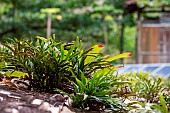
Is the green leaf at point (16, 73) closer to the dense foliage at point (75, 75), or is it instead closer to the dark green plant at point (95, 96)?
the dense foliage at point (75, 75)

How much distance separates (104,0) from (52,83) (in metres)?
9.44

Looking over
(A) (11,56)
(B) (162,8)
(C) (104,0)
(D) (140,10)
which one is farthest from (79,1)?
(A) (11,56)

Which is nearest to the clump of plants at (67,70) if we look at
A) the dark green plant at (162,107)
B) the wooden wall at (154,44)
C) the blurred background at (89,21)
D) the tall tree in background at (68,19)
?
the dark green plant at (162,107)

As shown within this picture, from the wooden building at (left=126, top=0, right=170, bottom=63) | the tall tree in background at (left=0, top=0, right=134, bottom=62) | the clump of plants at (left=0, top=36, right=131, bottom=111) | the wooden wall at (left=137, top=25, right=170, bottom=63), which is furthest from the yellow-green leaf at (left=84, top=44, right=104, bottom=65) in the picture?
the wooden wall at (left=137, top=25, right=170, bottom=63)

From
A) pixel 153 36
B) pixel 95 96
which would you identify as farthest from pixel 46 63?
pixel 153 36

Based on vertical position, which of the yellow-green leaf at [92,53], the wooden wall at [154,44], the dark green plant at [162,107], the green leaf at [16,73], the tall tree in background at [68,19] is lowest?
the dark green plant at [162,107]

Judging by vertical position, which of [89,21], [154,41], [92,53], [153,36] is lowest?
[92,53]

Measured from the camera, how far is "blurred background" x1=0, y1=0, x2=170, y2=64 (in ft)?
34.2

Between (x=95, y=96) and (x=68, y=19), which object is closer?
(x=95, y=96)

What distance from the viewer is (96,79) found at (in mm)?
1829

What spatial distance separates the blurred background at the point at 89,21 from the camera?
10414 millimetres

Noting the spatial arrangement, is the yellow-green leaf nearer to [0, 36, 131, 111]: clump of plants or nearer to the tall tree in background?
[0, 36, 131, 111]: clump of plants

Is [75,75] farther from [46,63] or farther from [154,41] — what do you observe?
[154,41]

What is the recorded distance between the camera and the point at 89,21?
10547mm
